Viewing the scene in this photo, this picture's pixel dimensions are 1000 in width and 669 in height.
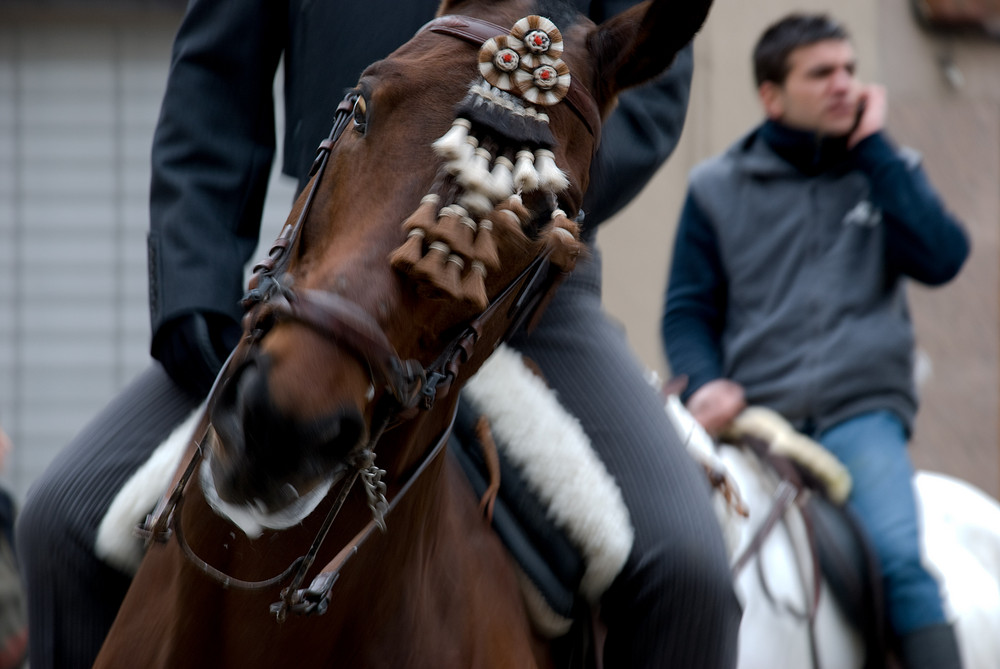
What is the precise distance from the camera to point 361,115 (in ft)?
5.74

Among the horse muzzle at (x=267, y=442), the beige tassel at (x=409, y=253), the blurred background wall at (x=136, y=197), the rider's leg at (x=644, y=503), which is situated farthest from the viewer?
the blurred background wall at (x=136, y=197)

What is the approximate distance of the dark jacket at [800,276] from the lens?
162 inches

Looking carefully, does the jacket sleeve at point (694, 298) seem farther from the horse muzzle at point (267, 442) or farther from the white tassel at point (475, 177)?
the horse muzzle at point (267, 442)

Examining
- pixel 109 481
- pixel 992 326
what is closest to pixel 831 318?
pixel 109 481

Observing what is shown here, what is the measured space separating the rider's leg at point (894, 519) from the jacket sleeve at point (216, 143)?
2233 millimetres

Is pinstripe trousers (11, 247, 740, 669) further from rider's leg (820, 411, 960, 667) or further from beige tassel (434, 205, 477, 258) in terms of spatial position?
rider's leg (820, 411, 960, 667)

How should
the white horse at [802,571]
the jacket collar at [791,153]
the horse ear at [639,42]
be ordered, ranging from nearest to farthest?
the horse ear at [639,42]
the white horse at [802,571]
the jacket collar at [791,153]

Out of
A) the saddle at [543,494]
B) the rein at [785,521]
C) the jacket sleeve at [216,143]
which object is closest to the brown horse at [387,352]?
the saddle at [543,494]

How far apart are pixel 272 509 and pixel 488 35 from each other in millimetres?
745

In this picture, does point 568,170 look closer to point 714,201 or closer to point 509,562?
point 509,562

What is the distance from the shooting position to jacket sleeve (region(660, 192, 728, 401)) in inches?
170

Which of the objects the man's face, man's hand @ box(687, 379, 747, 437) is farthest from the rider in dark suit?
the man's face

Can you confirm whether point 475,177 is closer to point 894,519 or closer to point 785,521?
point 785,521

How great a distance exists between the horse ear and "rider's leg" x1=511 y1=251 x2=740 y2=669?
2.10 ft
